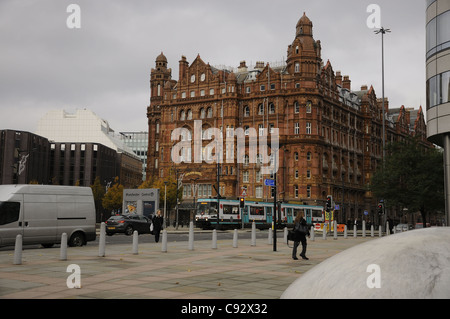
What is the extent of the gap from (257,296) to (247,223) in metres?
42.0

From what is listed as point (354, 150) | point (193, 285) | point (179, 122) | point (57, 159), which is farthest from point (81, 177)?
point (193, 285)

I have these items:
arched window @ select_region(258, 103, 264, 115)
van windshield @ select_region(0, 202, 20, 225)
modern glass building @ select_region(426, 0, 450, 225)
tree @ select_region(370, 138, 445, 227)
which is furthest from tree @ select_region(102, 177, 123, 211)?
van windshield @ select_region(0, 202, 20, 225)

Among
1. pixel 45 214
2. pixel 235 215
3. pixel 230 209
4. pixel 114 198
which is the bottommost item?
pixel 235 215

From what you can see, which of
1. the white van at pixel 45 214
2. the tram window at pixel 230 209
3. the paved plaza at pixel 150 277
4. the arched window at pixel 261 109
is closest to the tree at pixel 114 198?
the arched window at pixel 261 109

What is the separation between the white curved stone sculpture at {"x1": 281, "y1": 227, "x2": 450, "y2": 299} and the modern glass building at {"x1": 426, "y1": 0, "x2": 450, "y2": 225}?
22876 millimetres

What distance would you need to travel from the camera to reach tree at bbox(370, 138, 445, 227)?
37562 millimetres

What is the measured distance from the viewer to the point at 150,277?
1082 centimetres

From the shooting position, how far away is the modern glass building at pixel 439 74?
2588 cm

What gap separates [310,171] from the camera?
73.0m

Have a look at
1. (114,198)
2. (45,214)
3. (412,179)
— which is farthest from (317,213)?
(45,214)

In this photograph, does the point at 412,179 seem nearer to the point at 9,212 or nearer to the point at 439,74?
the point at 439,74

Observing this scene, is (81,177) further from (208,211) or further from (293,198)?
(208,211)

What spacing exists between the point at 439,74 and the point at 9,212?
23.2 metres
